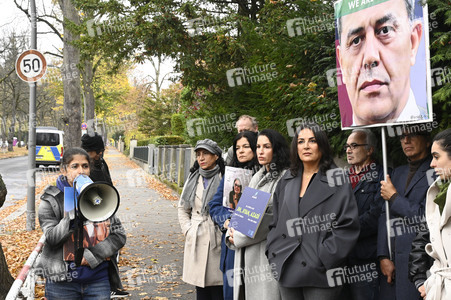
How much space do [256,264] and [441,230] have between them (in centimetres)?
171

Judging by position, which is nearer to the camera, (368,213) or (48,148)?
(368,213)

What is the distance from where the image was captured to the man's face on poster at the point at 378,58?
4.25 m

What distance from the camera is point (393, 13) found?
431 cm

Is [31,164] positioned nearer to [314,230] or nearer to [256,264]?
[256,264]

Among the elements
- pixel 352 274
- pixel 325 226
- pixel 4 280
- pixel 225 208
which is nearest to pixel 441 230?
pixel 325 226

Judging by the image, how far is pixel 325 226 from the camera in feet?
11.7

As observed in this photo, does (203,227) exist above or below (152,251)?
above

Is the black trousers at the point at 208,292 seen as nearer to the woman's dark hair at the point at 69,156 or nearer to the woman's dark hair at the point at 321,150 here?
the woman's dark hair at the point at 321,150

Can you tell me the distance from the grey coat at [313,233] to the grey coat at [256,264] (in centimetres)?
36

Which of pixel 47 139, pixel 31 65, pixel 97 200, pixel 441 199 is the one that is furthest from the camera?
pixel 47 139

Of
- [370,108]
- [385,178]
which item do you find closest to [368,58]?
[370,108]

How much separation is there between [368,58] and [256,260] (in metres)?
2.11

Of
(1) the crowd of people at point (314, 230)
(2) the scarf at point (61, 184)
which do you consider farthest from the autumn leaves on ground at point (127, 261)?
(2) the scarf at point (61, 184)

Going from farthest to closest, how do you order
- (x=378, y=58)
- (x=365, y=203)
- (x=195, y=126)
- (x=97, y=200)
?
(x=195, y=126), (x=378, y=58), (x=365, y=203), (x=97, y=200)
